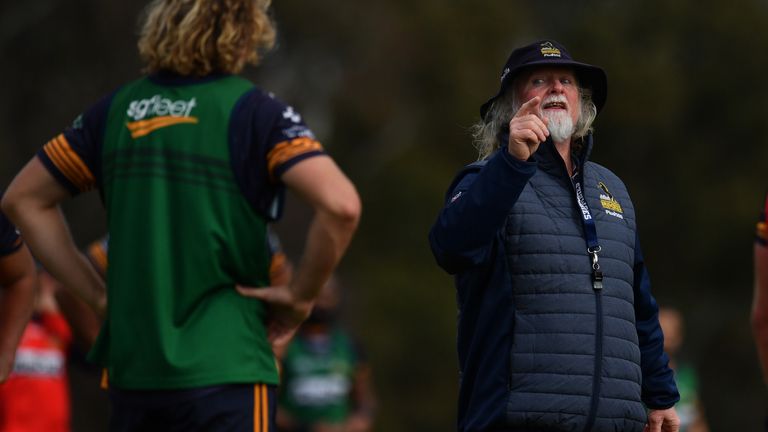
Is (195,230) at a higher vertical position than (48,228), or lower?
higher

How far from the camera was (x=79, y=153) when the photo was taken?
5922 millimetres

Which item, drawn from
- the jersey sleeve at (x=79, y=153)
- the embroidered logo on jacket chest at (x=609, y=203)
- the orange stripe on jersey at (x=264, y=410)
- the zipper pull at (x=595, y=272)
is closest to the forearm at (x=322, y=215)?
the orange stripe on jersey at (x=264, y=410)

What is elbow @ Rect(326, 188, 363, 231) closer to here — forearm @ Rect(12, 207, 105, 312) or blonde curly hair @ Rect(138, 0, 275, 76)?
blonde curly hair @ Rect(138, 0, 275, 76)

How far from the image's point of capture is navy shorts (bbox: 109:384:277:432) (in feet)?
18.2

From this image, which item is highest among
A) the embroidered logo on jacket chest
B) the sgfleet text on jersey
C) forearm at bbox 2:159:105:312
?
the sgfleet text on jersey

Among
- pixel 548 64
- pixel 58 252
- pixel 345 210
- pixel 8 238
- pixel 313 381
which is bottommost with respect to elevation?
pixel 313 381

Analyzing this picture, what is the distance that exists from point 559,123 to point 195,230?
1.41 metres

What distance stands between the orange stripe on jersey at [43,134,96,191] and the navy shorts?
0.80 meters

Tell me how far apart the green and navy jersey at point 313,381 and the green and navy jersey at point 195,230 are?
8673 mm

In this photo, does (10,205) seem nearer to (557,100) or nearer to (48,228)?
(48,228)

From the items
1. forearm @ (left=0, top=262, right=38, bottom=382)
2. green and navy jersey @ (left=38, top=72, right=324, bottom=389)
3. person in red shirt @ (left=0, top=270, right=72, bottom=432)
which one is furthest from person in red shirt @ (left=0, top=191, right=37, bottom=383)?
person in red shirt @ (left=0, top=270, right=72, bottom=432)

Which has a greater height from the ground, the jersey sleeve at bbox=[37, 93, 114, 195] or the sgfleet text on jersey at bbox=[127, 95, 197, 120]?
the sgfleet text on jersey at bbox=[127, 95, 197, 120]

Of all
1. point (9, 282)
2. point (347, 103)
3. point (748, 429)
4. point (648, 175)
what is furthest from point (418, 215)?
point (9, 282)

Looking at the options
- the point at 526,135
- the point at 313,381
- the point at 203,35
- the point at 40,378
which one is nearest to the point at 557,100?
the point at 526,135
